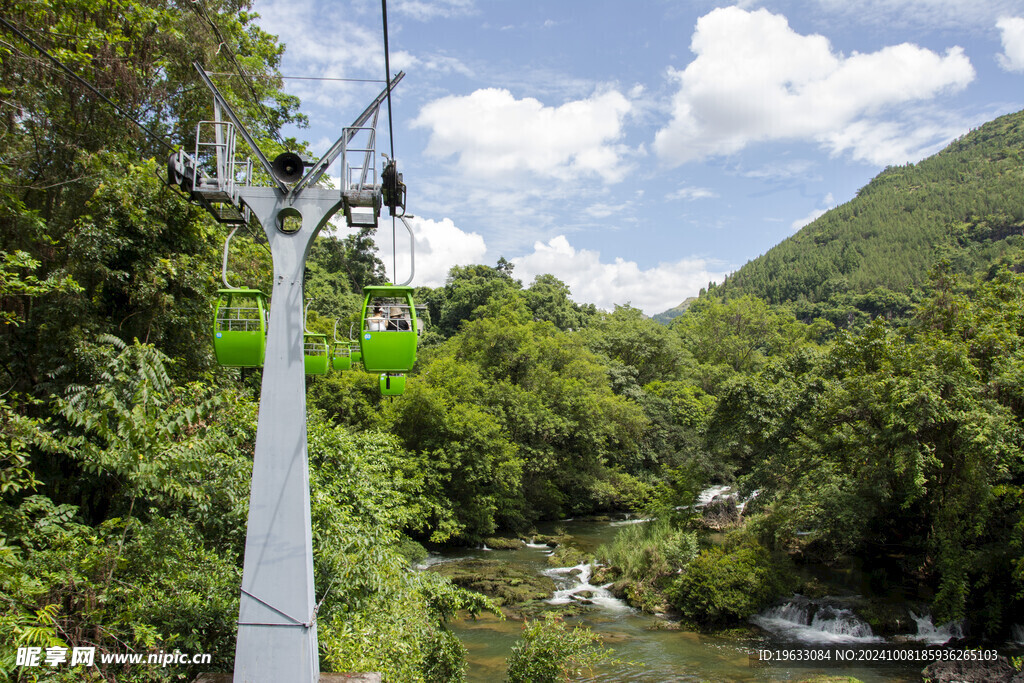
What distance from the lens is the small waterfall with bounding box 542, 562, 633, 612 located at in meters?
15.9

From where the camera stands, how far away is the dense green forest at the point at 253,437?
6.73 metres

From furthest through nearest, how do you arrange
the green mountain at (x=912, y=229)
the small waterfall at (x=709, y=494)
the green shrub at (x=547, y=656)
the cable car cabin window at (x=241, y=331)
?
the green mountain at (x=912, y=229)
the small waterfall at (x=709, y=494)
the green shrub at (x=547, y=656)
the cable car cabin window at (x=241, y=331)

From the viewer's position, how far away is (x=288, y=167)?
5172 mm

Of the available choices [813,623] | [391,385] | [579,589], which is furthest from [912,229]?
[391,385]

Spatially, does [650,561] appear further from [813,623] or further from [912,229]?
[912,229]

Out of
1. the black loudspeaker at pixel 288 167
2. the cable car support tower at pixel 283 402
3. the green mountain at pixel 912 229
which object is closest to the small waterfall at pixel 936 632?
the cable car support tower at pixel 283 402

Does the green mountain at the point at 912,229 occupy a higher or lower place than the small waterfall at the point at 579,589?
higher

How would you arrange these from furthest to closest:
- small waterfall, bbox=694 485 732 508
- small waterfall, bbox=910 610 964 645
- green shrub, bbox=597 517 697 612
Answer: small waterfall, bbox=694 485 732 508 < green shrub, bbox=597 517 697 612 < small waterfall, bbox=910 610 964 645

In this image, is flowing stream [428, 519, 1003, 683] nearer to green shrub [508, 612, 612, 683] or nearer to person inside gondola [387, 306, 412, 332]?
green shrub [508, 612, 612, 683]

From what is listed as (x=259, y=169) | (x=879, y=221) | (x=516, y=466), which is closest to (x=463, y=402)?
(x=516, y=466)

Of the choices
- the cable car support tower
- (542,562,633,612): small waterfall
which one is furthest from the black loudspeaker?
(542,562,633,612): small waterfall

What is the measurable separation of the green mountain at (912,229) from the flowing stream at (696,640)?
227 ft

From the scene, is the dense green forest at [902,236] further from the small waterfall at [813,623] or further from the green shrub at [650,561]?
the small waterfall at [813,623]

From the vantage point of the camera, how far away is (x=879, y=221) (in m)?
102
